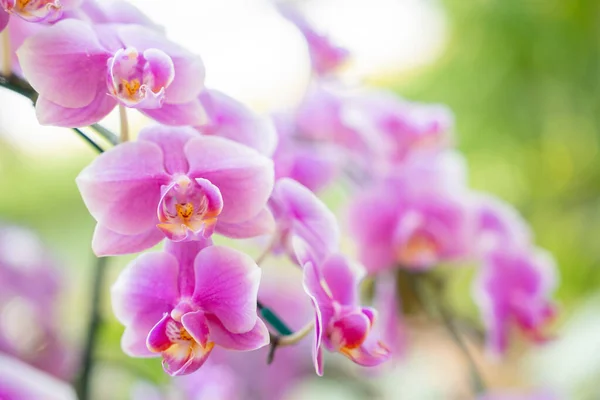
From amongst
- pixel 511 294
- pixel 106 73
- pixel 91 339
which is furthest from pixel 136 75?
pixel 511 294

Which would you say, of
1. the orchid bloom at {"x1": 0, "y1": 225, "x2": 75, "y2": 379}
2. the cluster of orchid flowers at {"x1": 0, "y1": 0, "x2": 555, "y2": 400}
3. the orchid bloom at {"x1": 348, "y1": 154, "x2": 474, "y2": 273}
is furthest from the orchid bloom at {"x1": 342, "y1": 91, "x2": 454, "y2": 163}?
the orchid bloom at {"x1": 0, "y1": 225, "x2": 75, "y2": 379}

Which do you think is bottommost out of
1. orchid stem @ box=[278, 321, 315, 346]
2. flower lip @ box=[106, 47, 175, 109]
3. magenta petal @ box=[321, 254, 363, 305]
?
orchid stem @ box=[278, 321, 315, 346]

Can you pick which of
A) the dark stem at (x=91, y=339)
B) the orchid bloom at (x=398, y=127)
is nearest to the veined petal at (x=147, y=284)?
the dark stem at (x=91, y=339)

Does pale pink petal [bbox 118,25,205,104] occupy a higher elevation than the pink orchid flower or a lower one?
higher

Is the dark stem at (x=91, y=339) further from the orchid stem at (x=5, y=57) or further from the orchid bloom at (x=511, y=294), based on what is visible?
the orchid bloom at (x=511, y=294)

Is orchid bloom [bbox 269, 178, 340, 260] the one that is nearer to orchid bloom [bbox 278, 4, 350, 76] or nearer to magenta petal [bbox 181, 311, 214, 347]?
magenta petal [bbox 181, 311, 214, 347]
